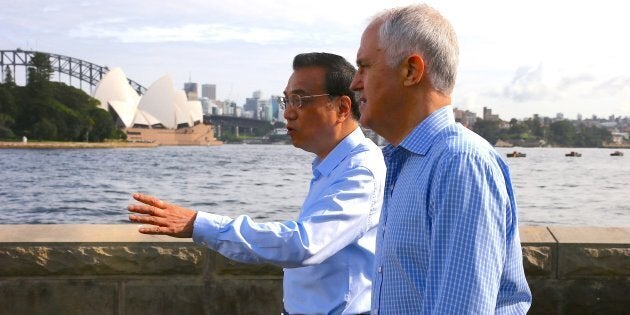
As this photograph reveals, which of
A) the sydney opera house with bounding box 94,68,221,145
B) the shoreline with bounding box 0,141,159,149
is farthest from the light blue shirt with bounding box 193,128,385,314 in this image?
the sydney opera house with bounding box 94,68,221,145

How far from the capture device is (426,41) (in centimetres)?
139

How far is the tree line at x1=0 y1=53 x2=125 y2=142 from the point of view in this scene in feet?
230

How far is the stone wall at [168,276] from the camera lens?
3062 millimetres

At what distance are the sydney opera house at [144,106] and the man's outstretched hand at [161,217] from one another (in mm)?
75495

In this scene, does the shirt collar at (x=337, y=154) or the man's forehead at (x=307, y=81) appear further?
the man's forehead at (x=307, y=81)

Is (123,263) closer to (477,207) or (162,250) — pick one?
(162,250)

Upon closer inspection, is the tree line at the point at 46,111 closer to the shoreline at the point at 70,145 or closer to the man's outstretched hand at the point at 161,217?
the shoreline at the point at 70,145

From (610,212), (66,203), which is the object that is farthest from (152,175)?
(610,212)

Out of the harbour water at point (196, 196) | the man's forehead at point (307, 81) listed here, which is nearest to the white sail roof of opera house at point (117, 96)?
the harbour water at point (196, 196)

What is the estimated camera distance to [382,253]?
4.58 feet

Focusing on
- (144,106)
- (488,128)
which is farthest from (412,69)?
(144,106)

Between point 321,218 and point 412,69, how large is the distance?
452 mm

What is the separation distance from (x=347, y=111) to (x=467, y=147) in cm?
Result: 84

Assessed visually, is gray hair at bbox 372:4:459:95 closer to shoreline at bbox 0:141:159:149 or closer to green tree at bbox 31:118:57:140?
green tree at bbox 31:118:57:140
